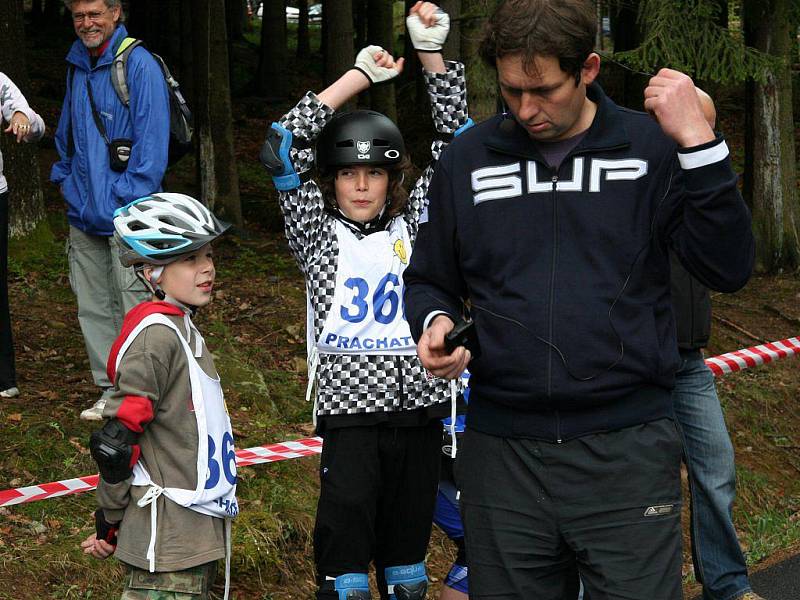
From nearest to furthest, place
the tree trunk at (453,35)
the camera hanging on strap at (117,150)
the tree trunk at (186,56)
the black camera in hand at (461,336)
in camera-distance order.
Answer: the black camera in hand at (461,336) → the camera hanging on strap at (117,150) → the tree trunk at (453,35) → the tree trunk at (186,56)

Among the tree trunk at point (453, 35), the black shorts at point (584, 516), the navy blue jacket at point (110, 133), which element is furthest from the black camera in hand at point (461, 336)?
the tree trunk at point (453, 35)

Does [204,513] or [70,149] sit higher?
[70,149]

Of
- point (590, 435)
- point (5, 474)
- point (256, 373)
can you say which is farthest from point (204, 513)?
point (256, 373)

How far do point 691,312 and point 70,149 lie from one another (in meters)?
3.82

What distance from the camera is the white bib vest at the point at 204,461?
13.1 ft

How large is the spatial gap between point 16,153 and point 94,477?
5033 mm

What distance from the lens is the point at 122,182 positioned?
6590 mm

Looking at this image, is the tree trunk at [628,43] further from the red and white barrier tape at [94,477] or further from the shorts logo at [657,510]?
the shorts logo at [657,510]

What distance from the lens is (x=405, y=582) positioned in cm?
477

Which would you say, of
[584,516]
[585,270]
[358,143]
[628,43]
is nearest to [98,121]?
[358,143]

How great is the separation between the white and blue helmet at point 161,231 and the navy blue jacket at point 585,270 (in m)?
1.23

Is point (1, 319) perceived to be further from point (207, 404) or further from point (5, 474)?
point (207, 404)

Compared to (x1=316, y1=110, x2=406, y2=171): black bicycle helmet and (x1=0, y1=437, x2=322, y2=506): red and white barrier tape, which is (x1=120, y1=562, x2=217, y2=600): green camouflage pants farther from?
(x1=0, y1=437, x2=322, y2=506): red and white barrier tape

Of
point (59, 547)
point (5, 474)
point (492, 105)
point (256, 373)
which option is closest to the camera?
point (59, 547)
